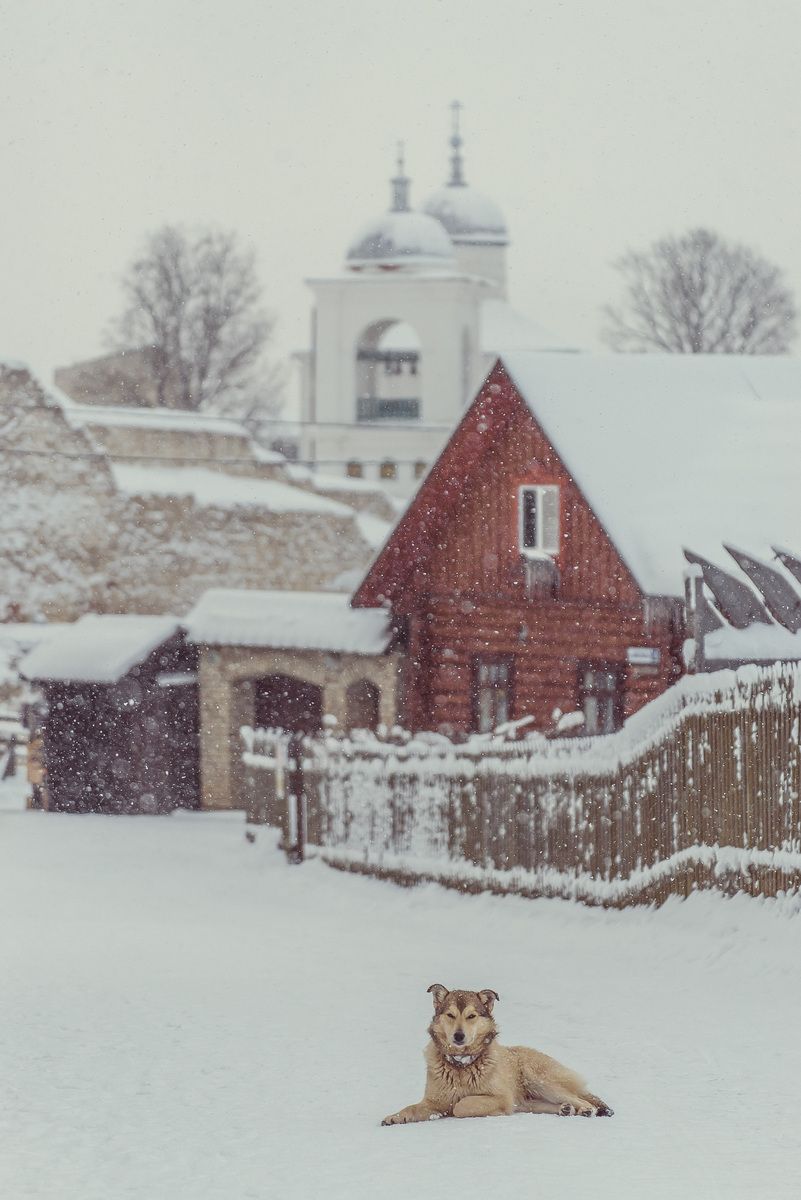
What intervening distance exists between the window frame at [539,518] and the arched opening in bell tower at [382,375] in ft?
135

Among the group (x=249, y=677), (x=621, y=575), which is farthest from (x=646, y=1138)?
(x=249, y=677)

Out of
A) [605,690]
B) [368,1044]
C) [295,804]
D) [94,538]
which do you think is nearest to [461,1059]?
[368,1044]

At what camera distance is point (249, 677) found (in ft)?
110

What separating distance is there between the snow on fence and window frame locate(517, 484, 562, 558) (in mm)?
4428

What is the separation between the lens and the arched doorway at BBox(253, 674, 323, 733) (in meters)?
34.4

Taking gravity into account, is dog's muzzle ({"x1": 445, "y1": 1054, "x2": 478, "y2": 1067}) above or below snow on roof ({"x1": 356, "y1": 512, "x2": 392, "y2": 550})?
below

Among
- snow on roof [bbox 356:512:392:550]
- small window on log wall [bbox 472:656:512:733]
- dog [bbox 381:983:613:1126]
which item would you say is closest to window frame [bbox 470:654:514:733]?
small window on log wall [bbox 472:656:512:733]

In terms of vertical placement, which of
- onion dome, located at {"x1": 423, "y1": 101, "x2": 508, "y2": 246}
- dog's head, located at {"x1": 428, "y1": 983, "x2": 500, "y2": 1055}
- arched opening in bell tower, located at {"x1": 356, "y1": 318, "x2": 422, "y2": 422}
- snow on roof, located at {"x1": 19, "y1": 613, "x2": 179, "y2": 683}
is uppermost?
onion dome, located at {"x1": 423, "y1": 101, "x2": 508, "y2": 246}

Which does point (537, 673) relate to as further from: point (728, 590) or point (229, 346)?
point (229, 346)

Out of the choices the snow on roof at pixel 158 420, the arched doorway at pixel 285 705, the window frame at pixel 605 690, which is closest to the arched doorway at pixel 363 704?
the arched doorway at pixel 285 705

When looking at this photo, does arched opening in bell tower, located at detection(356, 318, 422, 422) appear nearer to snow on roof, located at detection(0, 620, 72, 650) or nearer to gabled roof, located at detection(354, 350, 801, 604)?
snow on roof, located at detection(0, 620, 72, 650)

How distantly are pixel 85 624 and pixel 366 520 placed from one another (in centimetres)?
1773

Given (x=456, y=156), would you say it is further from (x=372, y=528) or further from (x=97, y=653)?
(x=97, y=653)

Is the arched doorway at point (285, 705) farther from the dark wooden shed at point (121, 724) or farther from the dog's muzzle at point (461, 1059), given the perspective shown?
the dog's muzzle at point (461, 1059)
